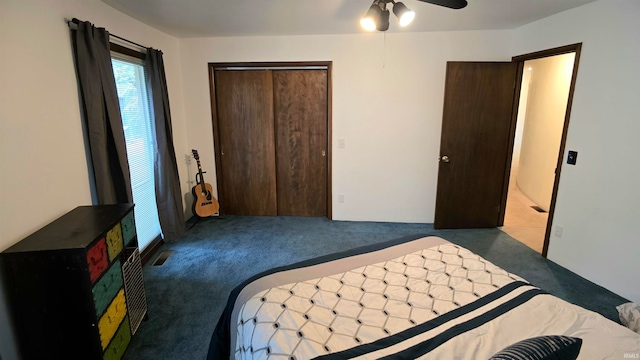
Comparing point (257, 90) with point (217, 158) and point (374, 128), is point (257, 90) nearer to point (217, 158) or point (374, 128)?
point (217, 158)

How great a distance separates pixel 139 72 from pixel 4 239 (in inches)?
78.5

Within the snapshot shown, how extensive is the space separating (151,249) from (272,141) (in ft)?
6.01

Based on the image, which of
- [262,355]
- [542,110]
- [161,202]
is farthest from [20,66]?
[542,110]

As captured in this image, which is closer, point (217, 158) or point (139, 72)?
point (139, 72)

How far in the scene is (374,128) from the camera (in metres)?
3.81

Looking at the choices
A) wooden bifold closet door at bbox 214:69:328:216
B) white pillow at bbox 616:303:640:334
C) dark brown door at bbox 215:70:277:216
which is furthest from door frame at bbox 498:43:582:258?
dark brown door at bbox 215:70:277:216

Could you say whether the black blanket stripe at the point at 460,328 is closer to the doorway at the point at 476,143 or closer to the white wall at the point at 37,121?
the white wall at the point at 37,121

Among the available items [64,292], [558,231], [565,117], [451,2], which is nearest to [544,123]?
[565,117]

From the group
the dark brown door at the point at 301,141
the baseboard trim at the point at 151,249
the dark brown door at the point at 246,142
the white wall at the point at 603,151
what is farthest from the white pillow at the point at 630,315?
the baseboard trim at the point at 151,249

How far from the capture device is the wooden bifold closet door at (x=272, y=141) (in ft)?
12.7

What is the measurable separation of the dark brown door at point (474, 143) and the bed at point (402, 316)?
6.76 feet

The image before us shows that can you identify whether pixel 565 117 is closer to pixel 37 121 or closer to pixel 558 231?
pixel 558 231

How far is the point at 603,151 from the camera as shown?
99.0 inches

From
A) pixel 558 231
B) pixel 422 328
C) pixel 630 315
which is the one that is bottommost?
pixel 630 315
